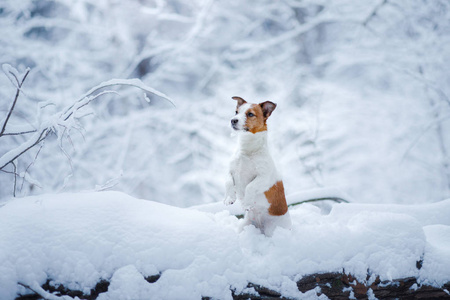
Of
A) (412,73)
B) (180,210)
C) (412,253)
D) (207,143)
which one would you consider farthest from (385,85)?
(180,210)

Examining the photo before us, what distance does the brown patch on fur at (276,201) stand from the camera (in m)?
2.38

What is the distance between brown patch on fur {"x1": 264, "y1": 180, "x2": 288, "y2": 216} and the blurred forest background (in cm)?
468

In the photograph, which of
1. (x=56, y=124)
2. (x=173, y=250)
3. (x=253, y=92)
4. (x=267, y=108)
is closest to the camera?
(x=173, y=250)

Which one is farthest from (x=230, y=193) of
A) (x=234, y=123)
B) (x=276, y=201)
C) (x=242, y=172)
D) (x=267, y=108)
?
(x=267, y=108)

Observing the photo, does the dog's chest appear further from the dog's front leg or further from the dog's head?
the dog's head

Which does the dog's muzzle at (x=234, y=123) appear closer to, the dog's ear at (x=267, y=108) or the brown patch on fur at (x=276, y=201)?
the dog's ear at (x=267, y=108)

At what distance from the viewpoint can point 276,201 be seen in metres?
2.39

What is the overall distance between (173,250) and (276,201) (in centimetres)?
88

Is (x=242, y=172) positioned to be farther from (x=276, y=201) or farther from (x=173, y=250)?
(x=173, y=250)

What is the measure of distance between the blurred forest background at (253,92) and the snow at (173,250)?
4847 mm

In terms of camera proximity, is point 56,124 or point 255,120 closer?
point 56,124

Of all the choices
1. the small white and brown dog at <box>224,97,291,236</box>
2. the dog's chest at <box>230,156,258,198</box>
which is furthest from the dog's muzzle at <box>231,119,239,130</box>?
the dog's chest at <box>230,156,258,198</box>

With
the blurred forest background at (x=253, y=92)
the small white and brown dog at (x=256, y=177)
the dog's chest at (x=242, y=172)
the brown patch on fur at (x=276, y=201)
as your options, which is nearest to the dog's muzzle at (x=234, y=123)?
the small white and brown dog at (x=256, y=177)

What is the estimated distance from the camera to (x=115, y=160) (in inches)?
283
